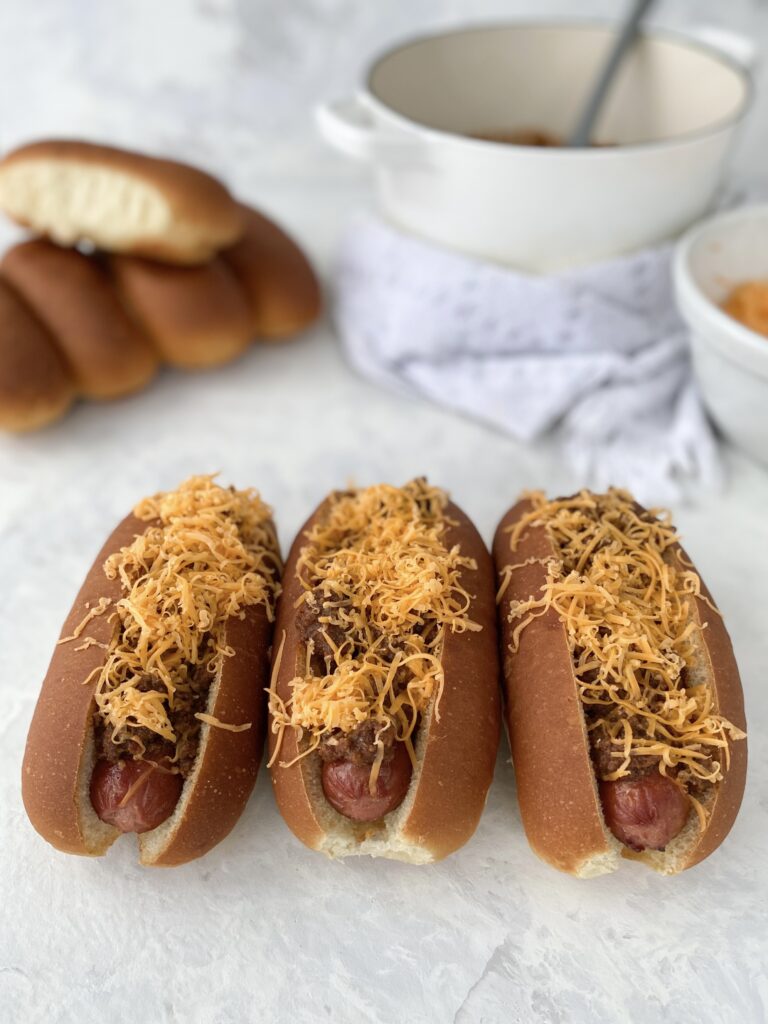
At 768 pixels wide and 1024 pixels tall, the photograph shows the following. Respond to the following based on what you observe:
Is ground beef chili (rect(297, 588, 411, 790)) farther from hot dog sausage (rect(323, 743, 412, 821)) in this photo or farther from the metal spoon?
the metal spoon

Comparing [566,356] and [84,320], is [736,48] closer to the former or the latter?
[566,356]

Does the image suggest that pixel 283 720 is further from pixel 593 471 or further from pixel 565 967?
pixel 593 471

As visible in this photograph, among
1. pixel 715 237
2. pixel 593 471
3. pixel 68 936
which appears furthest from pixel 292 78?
pixel 68 936

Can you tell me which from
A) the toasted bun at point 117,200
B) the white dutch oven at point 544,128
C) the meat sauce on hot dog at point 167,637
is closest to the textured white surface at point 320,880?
the meat sauce on hot dog at point 167,637

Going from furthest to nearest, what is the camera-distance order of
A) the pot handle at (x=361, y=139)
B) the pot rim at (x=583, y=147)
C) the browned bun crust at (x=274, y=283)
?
the browned bun crust at (x=274, y=283)
the pot handle at (x=361, y=139)
the pot rim at (x=583, y=147)

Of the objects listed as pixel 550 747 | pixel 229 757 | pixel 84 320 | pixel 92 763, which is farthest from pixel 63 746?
pixel 84 320

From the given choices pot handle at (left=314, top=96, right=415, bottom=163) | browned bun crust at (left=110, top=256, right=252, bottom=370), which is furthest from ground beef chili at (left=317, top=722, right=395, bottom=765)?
pot handle at (left=314, top=96, right=415, bottom=163)

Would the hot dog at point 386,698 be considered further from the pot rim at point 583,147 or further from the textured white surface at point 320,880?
the pot rim at point 583,147
